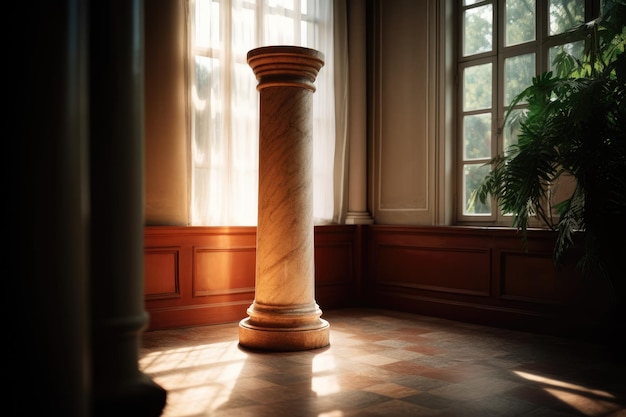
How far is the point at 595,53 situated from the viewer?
385 cm

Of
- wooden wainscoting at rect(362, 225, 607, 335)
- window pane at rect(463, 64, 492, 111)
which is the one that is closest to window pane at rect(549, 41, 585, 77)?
window pane at rect(463, 64, 492, 111)

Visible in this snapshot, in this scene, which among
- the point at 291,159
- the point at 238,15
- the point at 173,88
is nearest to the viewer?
the point at 291,159

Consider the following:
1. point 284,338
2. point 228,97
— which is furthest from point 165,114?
point 284,338

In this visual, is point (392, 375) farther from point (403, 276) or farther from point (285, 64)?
point (403, 276)

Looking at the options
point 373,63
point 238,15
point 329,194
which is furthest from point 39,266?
point 373,63

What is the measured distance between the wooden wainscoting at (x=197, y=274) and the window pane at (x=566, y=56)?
2647 mm

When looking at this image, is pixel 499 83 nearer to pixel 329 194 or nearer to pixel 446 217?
pixel 446 217

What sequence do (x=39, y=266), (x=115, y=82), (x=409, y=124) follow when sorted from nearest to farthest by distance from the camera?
(x=39, y=266) → (x=115, y=82) → (x=409, y=124)

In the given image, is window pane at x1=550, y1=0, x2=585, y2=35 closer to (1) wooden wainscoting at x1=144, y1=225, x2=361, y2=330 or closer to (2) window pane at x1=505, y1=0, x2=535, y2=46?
(2) window pane at x1=505, y1=0, x2=535, y2=46

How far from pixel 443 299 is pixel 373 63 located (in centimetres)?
237

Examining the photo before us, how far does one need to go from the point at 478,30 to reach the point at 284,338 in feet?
10.4

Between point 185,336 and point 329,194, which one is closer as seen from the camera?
point 185,336

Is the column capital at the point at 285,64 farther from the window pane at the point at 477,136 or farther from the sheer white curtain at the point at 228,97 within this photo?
the window pane at the point at 477,136

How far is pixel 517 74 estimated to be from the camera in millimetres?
5133
